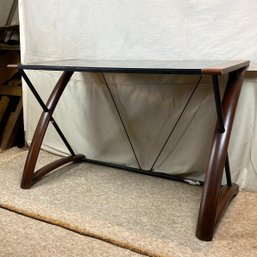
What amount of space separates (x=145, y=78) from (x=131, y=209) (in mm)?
782

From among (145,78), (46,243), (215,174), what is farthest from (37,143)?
(215,174)

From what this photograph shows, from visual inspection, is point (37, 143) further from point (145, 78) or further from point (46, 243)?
point (145, 78)

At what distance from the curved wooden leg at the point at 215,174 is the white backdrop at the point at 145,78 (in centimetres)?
31

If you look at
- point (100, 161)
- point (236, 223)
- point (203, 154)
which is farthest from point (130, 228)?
point (100, 161)

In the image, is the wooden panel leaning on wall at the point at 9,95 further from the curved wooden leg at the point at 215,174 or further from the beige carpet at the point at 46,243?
the curved wooden leg at the point at 215,174

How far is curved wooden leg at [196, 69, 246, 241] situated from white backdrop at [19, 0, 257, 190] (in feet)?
1.01

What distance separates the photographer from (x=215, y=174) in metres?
1.19

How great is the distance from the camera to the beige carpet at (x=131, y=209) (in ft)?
3.80

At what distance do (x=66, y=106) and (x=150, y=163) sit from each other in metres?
0.72

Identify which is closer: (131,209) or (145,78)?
(131,209)

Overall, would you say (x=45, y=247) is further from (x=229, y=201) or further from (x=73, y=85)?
(x=73, y=85)

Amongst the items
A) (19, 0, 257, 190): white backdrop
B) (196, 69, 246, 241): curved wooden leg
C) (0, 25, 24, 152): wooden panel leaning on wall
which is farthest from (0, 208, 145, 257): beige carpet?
(0, 25, 24, 152): wooden panel leaning on wall

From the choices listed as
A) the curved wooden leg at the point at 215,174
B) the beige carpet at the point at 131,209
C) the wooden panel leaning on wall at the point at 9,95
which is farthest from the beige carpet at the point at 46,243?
the wooden panel leaning on wall at the point at 9,95

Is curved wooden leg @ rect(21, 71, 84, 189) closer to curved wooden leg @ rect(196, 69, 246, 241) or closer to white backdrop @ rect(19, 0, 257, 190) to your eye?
white backdrop @ rect(19, 0, 257, 190)
